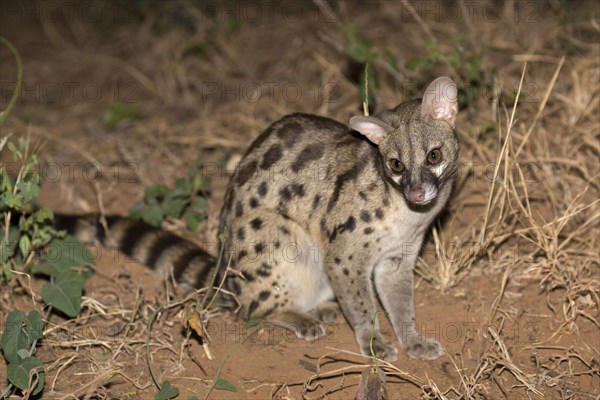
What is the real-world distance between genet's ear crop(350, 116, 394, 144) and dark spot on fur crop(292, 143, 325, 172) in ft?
1.83

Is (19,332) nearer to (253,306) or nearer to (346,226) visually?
(253,306)

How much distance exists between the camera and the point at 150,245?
238 inches

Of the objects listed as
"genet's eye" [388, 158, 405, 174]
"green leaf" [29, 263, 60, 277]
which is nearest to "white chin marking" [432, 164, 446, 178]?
"genet's eye" [388, 158, 405, 174]

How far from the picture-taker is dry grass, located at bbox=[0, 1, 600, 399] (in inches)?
197

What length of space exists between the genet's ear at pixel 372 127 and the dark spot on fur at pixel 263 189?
2.90ft

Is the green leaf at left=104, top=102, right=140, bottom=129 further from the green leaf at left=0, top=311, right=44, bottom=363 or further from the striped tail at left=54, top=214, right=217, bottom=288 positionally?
the green leaf at left=0, top=311, right=44, bottom=363

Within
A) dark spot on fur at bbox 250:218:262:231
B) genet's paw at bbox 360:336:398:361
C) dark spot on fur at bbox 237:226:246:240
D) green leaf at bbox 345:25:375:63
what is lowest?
genet's paw at bbox 360:336:398:361

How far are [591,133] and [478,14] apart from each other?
3000mm

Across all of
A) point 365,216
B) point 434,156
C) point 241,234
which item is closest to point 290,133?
point 241,234

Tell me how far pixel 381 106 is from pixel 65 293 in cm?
340

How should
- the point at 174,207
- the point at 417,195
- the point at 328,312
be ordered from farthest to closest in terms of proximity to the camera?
the point at 174,207, the point at 328,312, the point at 417,195

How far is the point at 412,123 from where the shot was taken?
4.94 m

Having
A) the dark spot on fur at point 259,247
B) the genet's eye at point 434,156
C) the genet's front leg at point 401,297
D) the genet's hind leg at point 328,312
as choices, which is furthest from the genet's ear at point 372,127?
the genet's hind leg at point 328,312

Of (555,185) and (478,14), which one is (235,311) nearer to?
(555,185)
